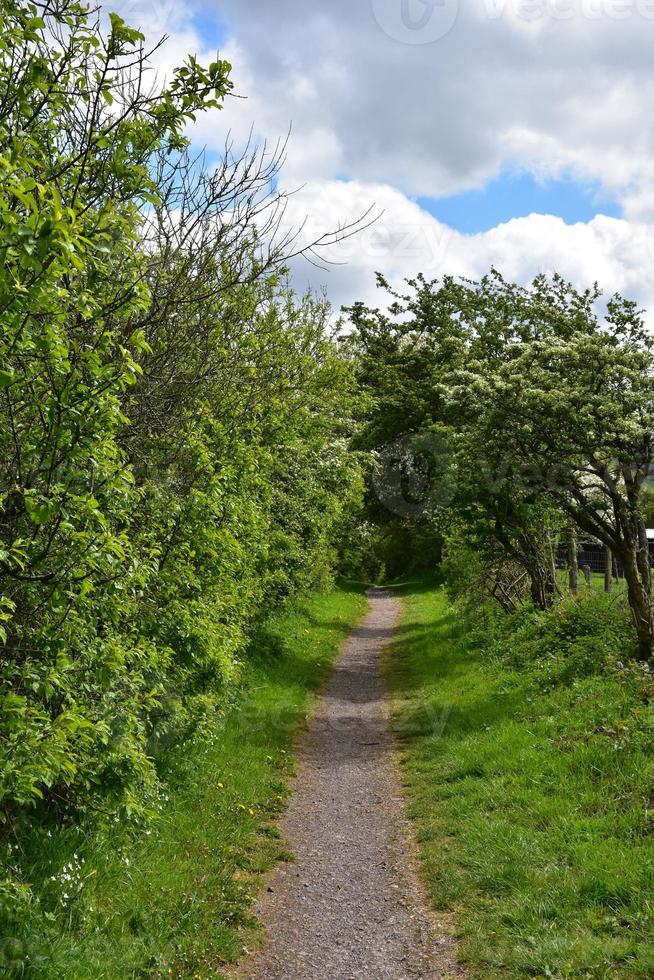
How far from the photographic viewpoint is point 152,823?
708 cm

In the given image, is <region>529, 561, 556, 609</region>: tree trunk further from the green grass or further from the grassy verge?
the green grass

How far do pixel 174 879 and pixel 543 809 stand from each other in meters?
3.75

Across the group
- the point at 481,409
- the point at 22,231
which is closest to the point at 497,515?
the point at 481,409

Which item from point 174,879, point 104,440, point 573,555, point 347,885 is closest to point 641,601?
point 573,555

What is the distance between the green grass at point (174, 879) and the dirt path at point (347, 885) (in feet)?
0.90

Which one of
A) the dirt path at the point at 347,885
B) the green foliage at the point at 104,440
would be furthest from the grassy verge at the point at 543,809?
the green foliage at the point at 104,440

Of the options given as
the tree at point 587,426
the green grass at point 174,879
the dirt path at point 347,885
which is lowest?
the dirt path at point 347,885

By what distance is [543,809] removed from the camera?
300 inches

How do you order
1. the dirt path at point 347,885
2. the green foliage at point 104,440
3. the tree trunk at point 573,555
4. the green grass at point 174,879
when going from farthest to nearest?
1. the tree trunk at point 573,555
2. the dirt path at point 347,885
3. the green grass at point 174,879
4. the green foliage at point 104,440

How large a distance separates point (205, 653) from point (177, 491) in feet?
6.07

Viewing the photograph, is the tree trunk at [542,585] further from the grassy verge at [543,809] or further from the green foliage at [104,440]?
the green foliage at [104,440]

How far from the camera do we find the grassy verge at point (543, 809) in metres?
5.52

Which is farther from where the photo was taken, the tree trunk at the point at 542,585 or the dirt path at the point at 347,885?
the tree trunk at the point at 542,585

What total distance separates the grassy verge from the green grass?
182 centimetres
